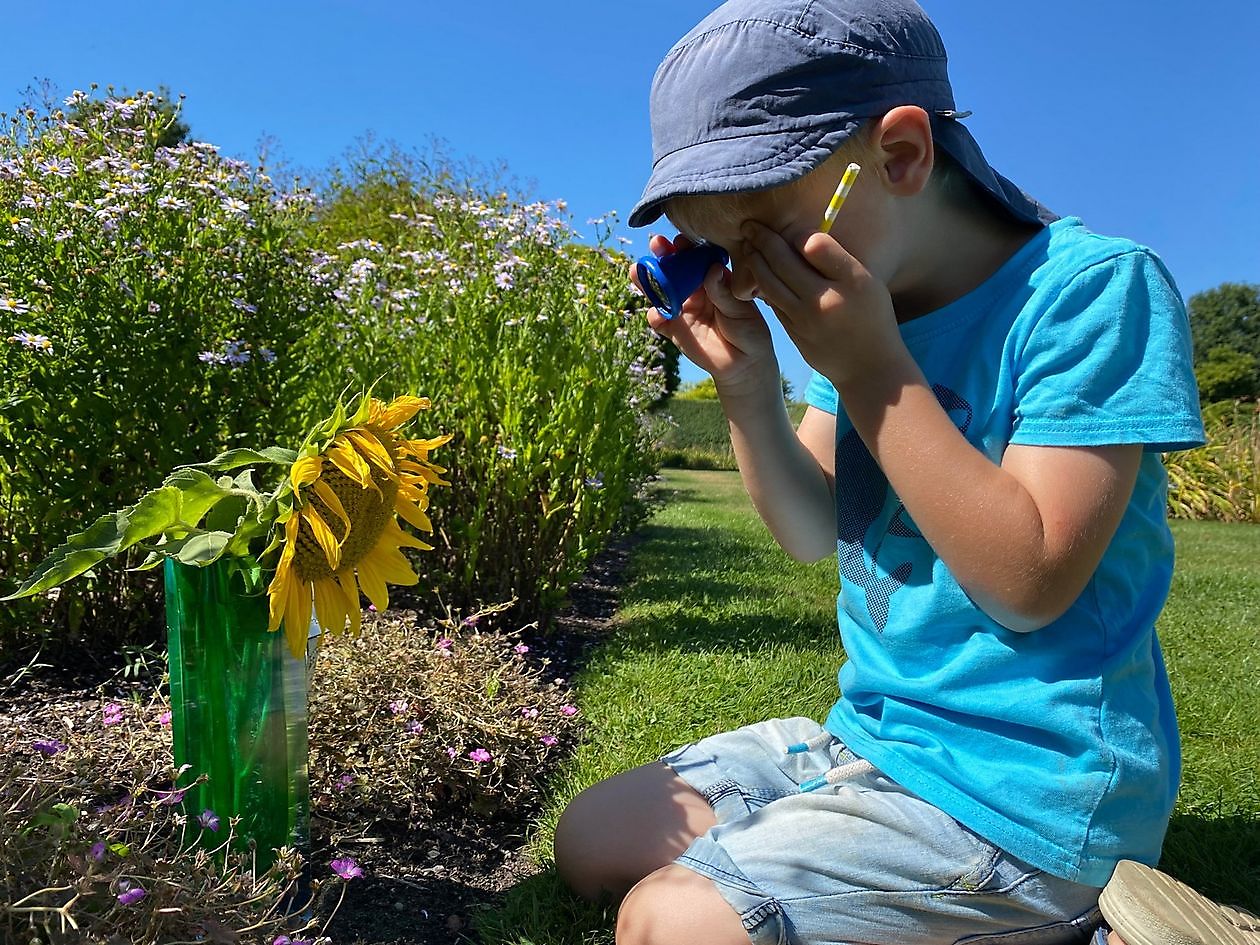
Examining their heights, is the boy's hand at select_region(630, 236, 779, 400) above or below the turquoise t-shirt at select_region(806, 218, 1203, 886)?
above

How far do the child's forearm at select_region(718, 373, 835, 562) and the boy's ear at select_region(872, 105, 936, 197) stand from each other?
0.51 meters

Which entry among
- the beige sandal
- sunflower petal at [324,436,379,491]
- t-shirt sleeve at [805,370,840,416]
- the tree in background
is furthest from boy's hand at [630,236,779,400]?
the tree in background

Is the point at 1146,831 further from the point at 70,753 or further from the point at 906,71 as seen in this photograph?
the point at 70,753

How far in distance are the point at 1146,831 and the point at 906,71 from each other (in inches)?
44.2

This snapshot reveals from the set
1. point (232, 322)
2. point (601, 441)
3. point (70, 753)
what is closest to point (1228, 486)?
point (601, 441)

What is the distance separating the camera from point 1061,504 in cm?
124

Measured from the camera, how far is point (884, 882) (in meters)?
1.34

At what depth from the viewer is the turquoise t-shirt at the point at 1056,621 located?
4.22ft

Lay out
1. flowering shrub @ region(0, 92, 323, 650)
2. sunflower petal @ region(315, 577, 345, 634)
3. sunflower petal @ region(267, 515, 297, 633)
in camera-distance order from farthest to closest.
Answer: flowering shrub @ region(0, 92, 323, 650) → sunflower petal @ region(315, 577, 345, 634) → sunflower petal @ region(267, 515, 297, 633)

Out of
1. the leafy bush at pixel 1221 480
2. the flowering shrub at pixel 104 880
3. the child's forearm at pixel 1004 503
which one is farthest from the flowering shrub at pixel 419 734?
the leafy bush at pixel 1221 480

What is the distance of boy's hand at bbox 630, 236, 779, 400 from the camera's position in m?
1.58

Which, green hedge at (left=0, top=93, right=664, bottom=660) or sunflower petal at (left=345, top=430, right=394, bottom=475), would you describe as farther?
green hedge at (left=0, top=93, right=664, bottom=660)

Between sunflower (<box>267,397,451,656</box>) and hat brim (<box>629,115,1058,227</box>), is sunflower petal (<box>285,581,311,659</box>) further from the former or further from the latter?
hat brim (<box>629,115,1058,227</box>)

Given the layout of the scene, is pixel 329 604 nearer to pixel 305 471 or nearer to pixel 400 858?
pixel 305 471
